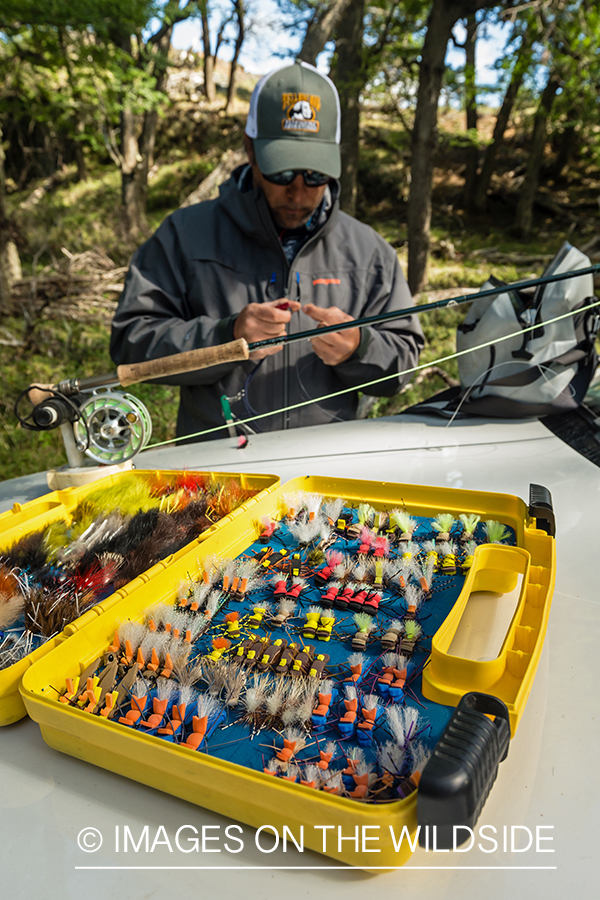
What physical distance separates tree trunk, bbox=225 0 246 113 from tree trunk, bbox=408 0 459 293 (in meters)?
9.40

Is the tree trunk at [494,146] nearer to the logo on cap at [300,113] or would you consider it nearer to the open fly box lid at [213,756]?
the logo on cap at [300,113]

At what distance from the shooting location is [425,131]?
677cm

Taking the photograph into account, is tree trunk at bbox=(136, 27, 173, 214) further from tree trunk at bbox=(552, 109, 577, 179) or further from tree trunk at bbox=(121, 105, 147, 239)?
tree trunk at bbox=(552, 109, 577, 179)

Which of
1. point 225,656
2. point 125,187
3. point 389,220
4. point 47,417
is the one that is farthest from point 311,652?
point 389,220

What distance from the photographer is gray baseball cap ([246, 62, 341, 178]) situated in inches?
93.0

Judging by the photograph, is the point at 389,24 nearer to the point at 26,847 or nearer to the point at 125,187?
the point at 125,187

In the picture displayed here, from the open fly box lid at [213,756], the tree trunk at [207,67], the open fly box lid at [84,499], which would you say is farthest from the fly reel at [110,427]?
the tree trunk at [207,67]

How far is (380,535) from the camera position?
4.28 ft

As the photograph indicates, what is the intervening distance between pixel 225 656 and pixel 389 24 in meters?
12.1

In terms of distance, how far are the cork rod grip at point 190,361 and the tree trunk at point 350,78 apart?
830 centimetres

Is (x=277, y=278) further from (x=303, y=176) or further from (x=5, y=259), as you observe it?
(x=5, y=259)

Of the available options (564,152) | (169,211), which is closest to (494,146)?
(564,152)

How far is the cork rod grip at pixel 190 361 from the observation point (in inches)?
72.8

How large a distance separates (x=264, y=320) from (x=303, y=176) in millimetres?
771
